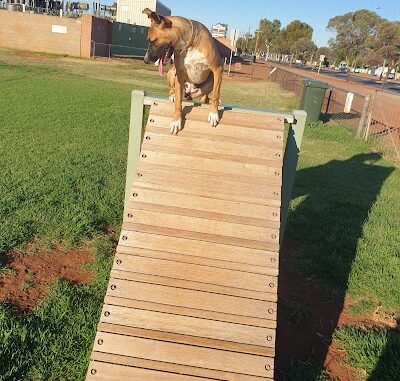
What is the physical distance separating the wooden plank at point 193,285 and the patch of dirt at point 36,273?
1.17 meters

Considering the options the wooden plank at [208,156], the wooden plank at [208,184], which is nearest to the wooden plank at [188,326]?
the wooden plank at [208,184]

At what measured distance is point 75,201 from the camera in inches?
214

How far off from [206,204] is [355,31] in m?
62.4

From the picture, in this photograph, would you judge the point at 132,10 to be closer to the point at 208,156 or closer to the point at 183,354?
the point at 208,156

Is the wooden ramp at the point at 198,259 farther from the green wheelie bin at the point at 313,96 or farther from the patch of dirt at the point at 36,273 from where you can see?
the green wheelie bin at the point at 313,96

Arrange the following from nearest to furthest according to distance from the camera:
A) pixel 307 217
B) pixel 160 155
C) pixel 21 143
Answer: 1. pixel 160 155
2. pixel 307 217
3. pixel 21 143

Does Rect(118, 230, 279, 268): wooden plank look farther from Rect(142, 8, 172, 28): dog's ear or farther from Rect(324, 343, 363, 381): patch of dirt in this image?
Rect(142, 8, 172, 28): dog's ear

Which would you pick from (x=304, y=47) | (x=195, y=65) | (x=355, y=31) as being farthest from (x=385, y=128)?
(x=304, y=47)

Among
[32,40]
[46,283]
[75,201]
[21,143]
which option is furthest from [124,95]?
[32,40]

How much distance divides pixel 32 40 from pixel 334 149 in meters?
34.6

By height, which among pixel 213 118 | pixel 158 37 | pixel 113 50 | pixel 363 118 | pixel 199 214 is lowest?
pixel 199 214

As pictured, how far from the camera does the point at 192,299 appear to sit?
2.85 metres

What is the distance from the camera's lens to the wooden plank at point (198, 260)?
3016 mm

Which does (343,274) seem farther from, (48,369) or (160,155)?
(48,369)
